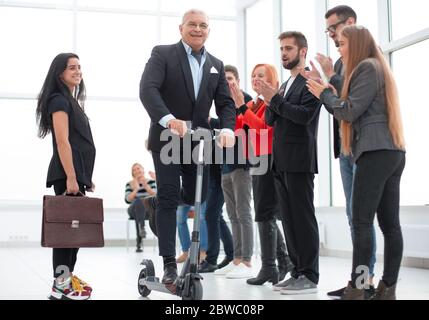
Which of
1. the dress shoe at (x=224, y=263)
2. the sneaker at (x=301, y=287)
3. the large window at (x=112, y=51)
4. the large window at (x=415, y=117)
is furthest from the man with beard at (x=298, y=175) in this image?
the large window at (x=112, y=51)

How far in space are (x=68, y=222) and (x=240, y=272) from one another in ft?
5.08

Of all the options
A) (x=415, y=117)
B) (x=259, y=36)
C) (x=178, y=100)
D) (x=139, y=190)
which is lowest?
(x=139, y=190)

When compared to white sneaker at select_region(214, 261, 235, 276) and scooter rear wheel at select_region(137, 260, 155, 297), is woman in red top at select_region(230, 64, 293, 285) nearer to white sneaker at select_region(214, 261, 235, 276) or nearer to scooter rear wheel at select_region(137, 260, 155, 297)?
white sneaker at select_region(214, 261, 235, 276)

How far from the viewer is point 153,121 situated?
9.75ft

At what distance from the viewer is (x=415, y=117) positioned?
5.60 metres

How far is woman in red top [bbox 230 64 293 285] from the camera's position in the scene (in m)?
3.69

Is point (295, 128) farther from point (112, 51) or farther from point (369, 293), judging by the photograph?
point (112, 51)

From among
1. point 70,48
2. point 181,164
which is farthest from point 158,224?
point 70,48

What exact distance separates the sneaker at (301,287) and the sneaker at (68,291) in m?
0.99

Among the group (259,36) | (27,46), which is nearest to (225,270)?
(259,36)

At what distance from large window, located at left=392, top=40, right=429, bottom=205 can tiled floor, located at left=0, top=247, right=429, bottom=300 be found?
2.71 ft

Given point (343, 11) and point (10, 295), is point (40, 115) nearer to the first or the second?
point (10, 295)

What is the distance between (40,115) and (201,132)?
0.95m

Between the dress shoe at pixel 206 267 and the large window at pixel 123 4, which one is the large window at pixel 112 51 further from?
the dress shoe at pixel 206 267
